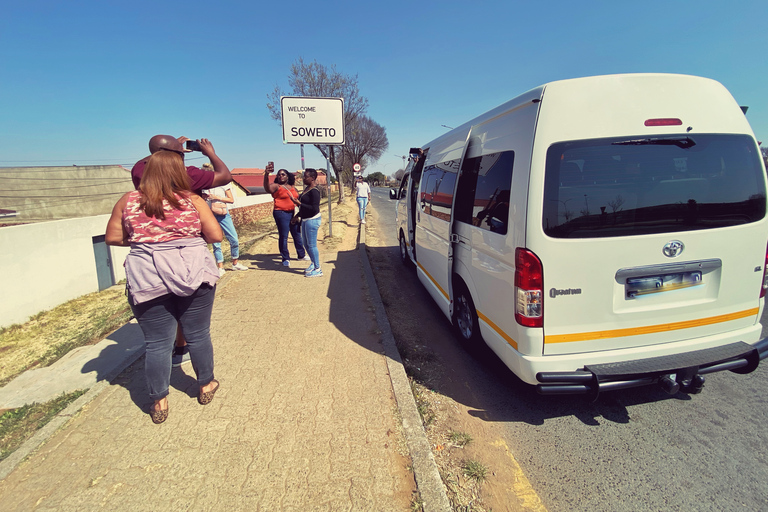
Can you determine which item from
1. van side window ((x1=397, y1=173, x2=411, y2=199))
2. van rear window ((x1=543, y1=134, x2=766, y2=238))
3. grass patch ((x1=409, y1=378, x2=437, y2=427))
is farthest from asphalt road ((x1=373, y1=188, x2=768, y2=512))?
van side window ((x1=397, y1=173, x2=411, y2=199))

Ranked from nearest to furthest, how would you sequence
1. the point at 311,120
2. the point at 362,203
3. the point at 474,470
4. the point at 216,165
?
the point at 474,470 < the point at 216,165 < the point at 311,120 < the point at 362,203

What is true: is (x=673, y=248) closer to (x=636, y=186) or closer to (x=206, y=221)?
(x=636, y=186)

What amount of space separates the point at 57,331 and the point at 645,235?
7.50 metres

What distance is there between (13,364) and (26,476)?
340 centimetres

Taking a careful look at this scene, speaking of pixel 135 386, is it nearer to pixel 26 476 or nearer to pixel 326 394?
pixel 26 476

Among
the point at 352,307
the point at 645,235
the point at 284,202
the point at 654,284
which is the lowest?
the point at 352,307

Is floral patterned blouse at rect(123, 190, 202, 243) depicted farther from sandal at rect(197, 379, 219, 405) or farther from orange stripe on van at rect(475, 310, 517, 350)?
orange stripe on van at rect(475, 310, 517, 350)

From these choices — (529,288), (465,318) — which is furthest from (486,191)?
(465,318)

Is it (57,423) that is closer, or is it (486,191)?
(57,423)

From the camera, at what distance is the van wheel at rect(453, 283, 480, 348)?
3586mm

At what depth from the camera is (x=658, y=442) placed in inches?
99.8

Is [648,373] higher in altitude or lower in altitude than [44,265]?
lower

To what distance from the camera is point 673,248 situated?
245 cm

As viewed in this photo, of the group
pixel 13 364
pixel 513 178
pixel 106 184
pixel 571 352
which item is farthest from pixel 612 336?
pixel 106 184
